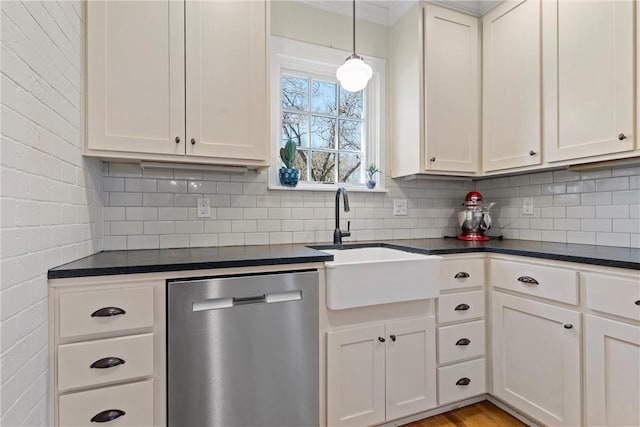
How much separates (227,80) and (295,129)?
720mm

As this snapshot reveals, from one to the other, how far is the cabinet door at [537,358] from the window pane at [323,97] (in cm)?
166

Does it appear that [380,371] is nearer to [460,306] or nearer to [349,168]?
[460,306]

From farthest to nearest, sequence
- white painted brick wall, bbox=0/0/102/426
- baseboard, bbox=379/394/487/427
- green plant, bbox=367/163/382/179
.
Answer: green plant, bbox=367/163/382/179 → baseboard, bbox=379/394/487/427 → white painted brick wall, bbox=0/0/102/426

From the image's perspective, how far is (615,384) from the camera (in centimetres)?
146

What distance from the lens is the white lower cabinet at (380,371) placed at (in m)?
1.68

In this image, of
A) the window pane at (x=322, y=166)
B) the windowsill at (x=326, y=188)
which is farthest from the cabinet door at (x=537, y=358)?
the window pane at (x=322, y=166)

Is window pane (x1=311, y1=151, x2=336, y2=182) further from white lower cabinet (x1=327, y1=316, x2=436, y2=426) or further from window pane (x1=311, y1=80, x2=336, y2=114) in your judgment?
white lower cabinet (x1=327, y1=316, x2=436, y2=426)

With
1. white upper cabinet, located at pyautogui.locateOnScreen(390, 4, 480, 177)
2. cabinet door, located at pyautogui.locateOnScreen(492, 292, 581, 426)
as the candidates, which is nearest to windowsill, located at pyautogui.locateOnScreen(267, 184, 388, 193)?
white upper cabinet, located at pyautogui.locateOnScreen(390, 4, 480, 177)

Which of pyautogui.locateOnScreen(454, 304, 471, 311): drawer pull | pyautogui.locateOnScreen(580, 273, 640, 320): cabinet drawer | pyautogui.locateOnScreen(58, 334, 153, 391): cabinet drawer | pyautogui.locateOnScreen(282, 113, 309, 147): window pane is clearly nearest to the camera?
pyautogui.locateOnScreen(58, 334, 153, 391): cabinet drawer

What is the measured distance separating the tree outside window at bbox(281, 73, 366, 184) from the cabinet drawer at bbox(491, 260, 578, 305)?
3.71ft

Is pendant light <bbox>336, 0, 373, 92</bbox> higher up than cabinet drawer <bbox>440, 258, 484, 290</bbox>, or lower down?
higher up

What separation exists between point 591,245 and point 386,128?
4.91 feet

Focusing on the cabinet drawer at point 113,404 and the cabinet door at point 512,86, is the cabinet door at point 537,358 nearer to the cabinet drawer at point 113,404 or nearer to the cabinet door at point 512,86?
the cabinet door at point 512,86

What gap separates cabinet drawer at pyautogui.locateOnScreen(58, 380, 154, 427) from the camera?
1276mm
